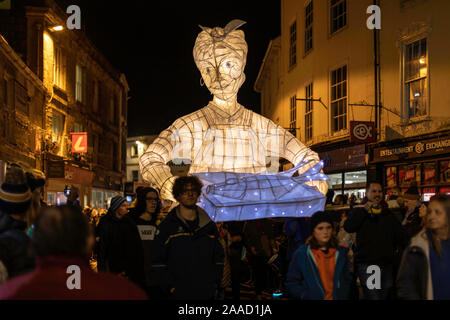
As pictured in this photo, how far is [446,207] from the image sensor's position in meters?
4.03

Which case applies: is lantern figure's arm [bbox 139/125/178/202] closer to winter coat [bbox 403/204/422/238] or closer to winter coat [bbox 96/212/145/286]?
winter coat [bbox 96/212/145/286]

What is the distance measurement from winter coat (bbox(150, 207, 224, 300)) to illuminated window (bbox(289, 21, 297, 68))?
22345mm

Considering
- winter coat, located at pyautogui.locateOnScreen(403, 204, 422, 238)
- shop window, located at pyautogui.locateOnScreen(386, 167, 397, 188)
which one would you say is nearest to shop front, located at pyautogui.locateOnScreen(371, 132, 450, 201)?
shop window, located at pyautogui.locateOnScreen(386, 167, 397, 188)

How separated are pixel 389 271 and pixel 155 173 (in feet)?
9.26

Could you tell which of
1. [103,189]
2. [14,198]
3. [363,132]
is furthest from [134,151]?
[14,198]

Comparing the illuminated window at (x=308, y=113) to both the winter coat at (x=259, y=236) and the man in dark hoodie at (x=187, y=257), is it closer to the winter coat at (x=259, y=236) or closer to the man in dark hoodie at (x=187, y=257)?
the winter coat at (x=259, y=236)

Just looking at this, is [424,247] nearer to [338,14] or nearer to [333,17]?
[338,14]

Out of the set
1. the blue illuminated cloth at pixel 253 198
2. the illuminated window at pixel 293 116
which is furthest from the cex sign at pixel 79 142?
the blue illuminated cloth at pixel 253 198

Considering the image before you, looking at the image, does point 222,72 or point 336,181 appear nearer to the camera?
point 222,72

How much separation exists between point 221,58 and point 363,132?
12.6 m

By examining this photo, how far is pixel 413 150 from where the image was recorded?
673 inches

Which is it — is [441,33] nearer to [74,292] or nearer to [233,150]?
[233,150]

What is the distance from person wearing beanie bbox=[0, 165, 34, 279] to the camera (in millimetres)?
3598
